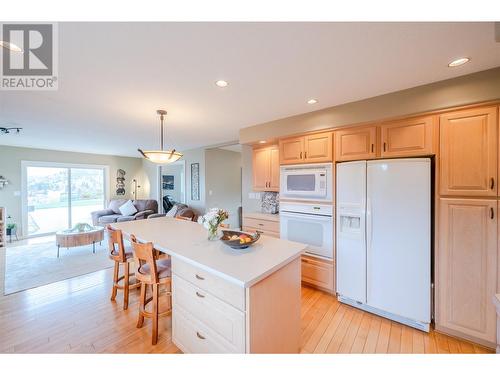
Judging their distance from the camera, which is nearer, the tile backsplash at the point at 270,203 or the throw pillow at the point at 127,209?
the tile backsplash at the point at 270,203

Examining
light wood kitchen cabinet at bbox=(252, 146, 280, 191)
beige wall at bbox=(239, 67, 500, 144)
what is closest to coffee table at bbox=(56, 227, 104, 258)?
light wood kitchen cabinet at bbox=(252, 146, 280, 191)

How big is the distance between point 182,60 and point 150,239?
165cm

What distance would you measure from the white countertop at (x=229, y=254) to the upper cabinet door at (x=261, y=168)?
158 centimetres

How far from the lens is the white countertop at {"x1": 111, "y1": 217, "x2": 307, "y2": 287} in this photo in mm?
1216

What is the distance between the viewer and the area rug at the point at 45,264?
9.58 feet

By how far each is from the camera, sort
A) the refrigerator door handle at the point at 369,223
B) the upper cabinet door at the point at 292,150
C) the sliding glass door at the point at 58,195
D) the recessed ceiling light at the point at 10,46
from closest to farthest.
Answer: the recessed ceiling light at the point at 10,46 → the refrigerator door handle at the point at 369,223 → the upper cabinet door at the point at 292,150 → the sliding glass door at the point at 58,195

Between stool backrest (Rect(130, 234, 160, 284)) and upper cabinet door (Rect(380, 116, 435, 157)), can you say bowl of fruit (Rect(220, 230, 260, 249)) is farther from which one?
upper cabinet door (Rect(380, 116, 435, 157))

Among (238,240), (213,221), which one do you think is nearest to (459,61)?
(238,240)

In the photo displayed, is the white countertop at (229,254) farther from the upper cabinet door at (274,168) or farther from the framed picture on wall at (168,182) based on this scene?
the framed picture on wall at (168,182)

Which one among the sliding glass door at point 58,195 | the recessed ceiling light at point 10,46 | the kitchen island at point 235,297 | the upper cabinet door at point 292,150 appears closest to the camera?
the kitchen island at point 235,297

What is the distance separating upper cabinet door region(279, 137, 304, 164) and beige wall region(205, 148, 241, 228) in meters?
3.26

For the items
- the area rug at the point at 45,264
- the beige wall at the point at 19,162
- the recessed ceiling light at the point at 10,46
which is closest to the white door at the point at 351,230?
the recessed ceiling light at the point at 10,46
